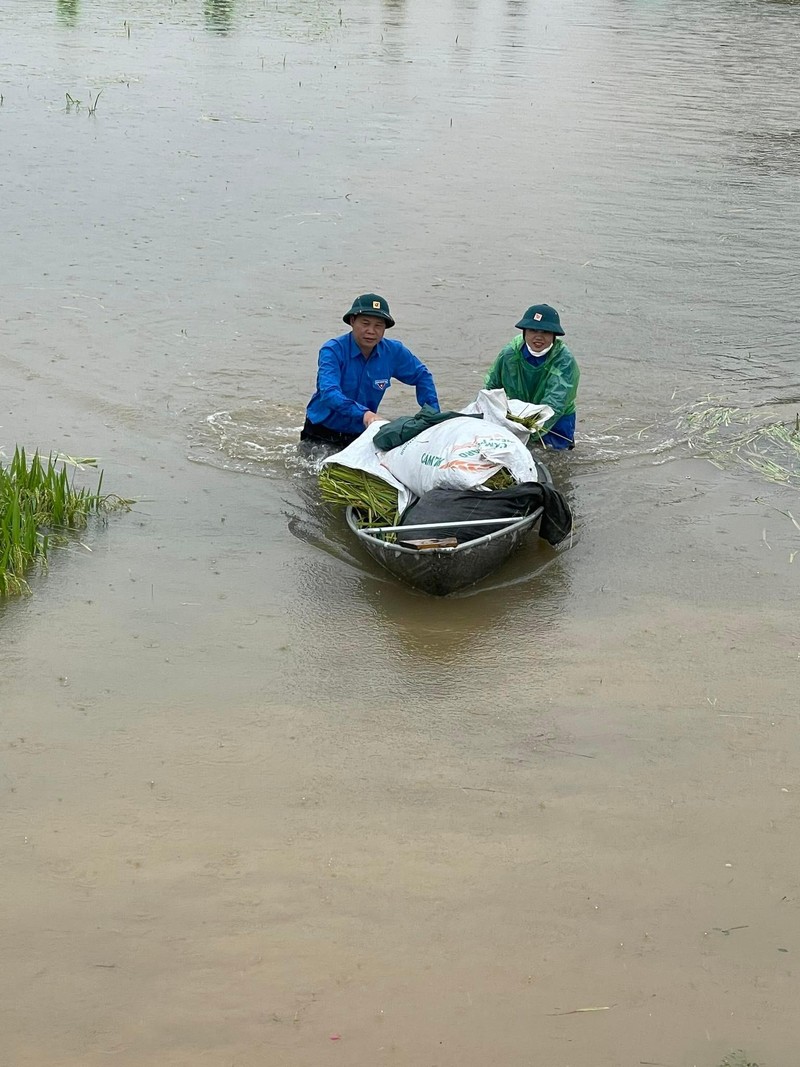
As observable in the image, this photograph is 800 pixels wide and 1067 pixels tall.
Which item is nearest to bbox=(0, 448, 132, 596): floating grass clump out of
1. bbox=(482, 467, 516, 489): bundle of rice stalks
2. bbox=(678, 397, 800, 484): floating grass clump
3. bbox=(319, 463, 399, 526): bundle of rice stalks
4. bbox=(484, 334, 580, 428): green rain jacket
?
bbox=(319, 463, 399, 526): bundle of rice stalks

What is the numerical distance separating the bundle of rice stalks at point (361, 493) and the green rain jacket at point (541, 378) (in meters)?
1.21

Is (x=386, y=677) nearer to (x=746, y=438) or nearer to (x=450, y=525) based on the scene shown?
(x=450, y=525)

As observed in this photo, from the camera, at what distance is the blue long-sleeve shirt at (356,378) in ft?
24.5

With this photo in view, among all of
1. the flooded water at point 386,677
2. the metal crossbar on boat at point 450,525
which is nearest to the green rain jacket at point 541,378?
the flooded water at point 386,677

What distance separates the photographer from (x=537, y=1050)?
3670mm

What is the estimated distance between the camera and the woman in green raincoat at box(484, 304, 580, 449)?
7430 mm

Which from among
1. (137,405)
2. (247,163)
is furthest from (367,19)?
(137,405)

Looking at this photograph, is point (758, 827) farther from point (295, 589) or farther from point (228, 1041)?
point (295, 589)

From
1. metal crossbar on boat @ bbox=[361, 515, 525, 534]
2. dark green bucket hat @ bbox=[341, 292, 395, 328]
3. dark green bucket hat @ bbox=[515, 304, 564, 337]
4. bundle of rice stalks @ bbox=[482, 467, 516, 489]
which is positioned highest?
dark green bucket hat @ bbox=[341, 292, 395, 328]

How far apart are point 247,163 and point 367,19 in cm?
1642

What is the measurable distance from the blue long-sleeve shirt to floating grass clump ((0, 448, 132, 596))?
136cm

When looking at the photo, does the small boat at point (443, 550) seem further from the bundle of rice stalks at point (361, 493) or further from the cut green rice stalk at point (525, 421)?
the cut green rice stalk at point (525, 421)

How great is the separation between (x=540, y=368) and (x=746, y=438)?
1.87 m

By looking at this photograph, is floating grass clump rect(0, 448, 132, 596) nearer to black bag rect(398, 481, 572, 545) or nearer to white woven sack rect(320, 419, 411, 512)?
white woven sack rect(320, 419, 411, 512)
